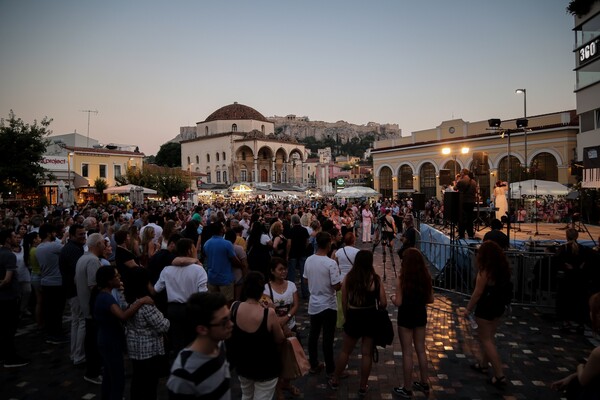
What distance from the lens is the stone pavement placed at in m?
4.54

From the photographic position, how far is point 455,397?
4.38m

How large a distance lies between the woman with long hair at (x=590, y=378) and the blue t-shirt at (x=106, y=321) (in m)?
3.66

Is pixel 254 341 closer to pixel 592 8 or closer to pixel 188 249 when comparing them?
pixel 188 249

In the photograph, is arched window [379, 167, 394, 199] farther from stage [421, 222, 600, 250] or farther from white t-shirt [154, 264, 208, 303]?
white t-shirt [154, 264, 208, 303]

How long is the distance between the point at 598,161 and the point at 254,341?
67.3ft

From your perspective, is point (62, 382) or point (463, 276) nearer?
point (62, 382)

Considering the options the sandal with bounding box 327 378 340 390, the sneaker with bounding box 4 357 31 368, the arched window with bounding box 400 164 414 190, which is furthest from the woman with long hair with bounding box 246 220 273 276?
the arched window with bounding box 400 164 414 190

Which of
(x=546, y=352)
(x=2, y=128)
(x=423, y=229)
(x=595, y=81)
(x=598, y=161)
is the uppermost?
(x=595, y=81)

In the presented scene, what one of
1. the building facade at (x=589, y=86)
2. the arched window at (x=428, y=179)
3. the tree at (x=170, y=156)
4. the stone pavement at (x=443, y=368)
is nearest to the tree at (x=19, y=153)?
the stone pavement at (x=443, y=368)

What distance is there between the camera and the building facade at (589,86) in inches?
747

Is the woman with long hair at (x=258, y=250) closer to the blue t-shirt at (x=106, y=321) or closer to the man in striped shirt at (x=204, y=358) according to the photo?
the blue t-shirt at (x=106, y=321)

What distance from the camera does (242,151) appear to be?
65.7m

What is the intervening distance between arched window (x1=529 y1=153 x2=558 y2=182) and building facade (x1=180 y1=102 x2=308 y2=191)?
40.5 meters

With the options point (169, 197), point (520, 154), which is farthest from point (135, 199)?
point (520, 154)
